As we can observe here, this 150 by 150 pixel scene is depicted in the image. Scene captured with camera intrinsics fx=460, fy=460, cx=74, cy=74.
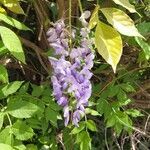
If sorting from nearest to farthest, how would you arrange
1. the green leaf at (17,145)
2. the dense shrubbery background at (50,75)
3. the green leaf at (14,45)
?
the green leaf at (14,45) → the dense shrubbery background at (50,75) → the green leaf at (17,145)

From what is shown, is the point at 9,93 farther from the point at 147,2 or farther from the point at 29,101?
the point at 147,2

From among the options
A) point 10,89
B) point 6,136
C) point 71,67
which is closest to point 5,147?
point 6,136

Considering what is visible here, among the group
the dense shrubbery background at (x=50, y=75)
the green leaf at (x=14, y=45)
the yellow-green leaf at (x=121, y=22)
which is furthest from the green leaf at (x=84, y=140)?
the yellow-green leaf at (x=121, y=22)

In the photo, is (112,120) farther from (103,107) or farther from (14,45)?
(14,45)

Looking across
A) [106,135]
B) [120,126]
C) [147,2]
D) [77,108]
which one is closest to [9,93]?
[77,108]

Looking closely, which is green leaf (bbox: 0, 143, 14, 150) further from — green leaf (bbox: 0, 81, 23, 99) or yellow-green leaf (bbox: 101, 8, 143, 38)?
yellow-green leaf (bbox: 101, 8, 143, 38)

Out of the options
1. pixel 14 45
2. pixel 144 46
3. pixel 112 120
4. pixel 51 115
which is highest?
pixel 14 45

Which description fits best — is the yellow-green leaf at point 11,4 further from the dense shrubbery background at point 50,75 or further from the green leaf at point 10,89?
the green leaf at point 10,89

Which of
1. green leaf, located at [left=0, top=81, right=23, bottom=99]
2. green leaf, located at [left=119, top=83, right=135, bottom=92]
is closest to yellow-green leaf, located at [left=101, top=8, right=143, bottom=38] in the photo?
green leaf, located at [left=0, top=81, right=23, bottom=99]
